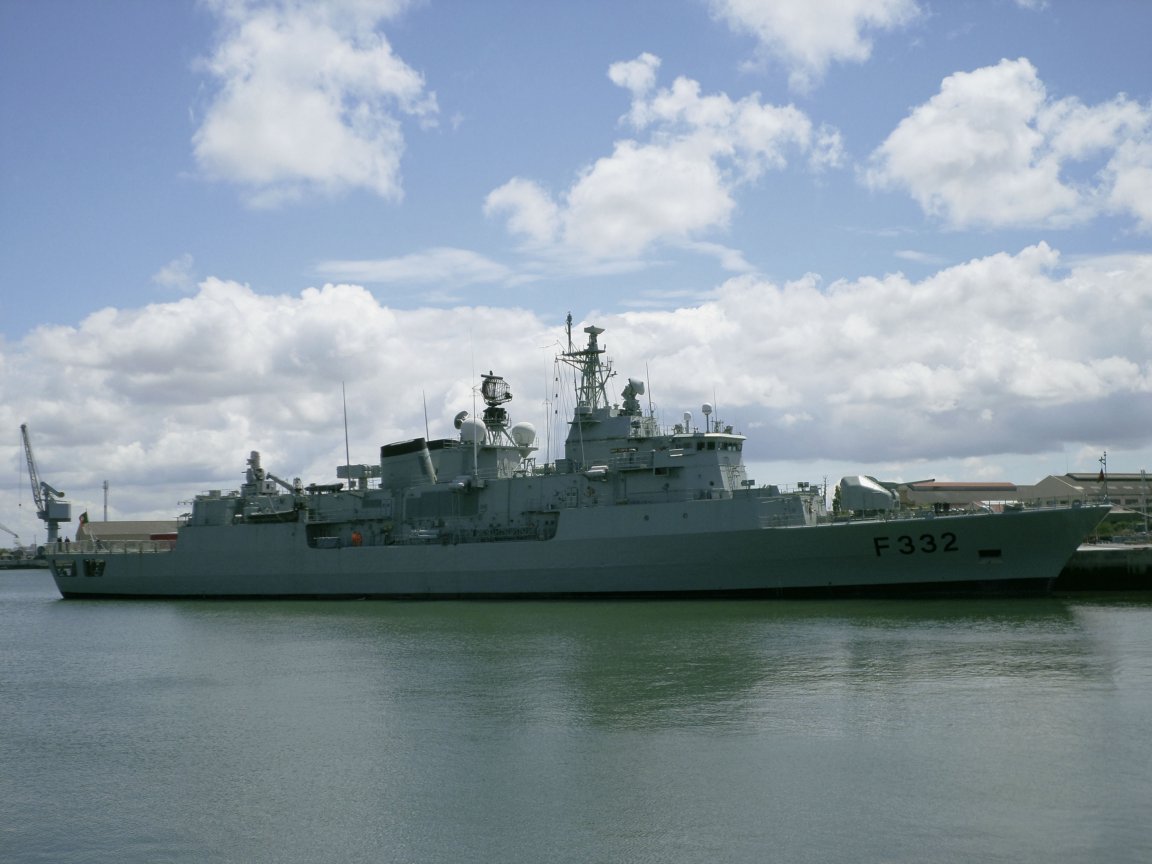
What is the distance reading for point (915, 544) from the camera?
80.2 feet

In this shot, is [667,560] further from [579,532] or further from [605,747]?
[605,747]

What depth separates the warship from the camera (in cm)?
2452

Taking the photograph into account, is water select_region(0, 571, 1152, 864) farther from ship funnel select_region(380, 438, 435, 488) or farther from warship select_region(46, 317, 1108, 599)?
ship funnel select_region(380, 438, 435, 488)

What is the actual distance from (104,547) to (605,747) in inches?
1393

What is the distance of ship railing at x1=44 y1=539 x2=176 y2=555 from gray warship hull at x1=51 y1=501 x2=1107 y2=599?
2.77 meters

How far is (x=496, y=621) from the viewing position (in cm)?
2423

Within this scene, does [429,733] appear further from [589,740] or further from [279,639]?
[279,639]

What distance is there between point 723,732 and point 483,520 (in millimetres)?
19412

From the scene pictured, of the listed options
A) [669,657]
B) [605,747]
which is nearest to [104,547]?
[669,657]

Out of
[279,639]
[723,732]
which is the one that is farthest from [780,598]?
[723,732]

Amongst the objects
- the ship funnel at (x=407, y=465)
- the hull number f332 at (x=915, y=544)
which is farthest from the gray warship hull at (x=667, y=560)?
the ship funnel at (x=407, y=465)

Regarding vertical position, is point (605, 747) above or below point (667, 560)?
below

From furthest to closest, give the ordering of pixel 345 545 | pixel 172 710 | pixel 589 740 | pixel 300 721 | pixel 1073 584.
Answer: pixel 345 545, pixel 1073 584, pixel 172 710, pixel 300 721, pixel 589 740

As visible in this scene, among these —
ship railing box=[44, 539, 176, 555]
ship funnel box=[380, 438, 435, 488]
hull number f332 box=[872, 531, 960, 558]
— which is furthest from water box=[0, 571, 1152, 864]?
ship railing box=[44, 539, 176, 555]
